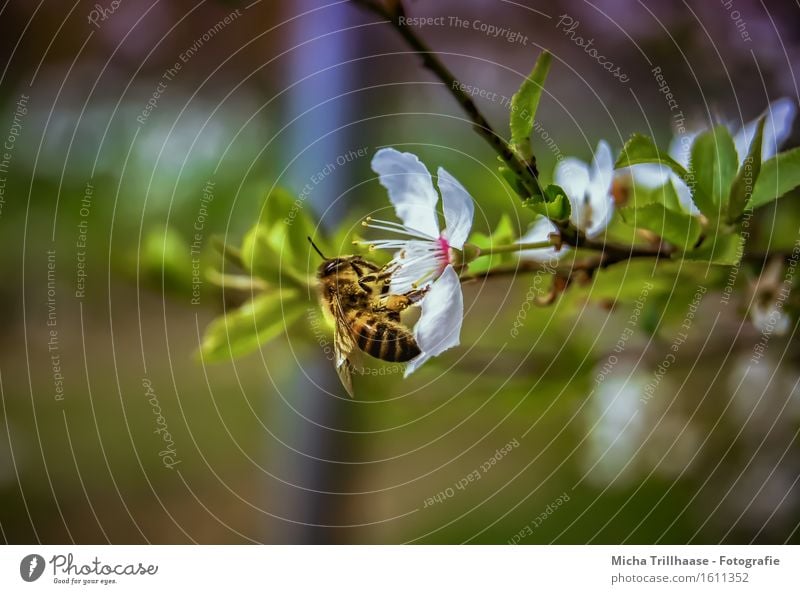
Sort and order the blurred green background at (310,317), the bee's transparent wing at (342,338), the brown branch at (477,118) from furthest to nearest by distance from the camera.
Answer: the blurred green background at (310,317)
the bee's transparent wing at (342,338)
the brown branch at (477,118)

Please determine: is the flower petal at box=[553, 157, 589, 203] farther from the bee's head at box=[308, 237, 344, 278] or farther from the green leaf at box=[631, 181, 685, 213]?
the bee's head at box=[308, 237, 344, 278]

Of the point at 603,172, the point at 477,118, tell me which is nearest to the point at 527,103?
the point at 477,118

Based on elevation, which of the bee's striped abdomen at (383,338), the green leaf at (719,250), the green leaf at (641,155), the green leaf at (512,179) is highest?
the green leaf at (641,155)

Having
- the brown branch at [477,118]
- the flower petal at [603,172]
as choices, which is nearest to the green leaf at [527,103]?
the brown branch at [477,118]

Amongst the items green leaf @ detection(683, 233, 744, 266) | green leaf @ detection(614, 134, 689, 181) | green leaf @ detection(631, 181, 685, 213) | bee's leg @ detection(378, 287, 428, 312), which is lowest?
bee's leg @ detection(378, 287, 428, 312)

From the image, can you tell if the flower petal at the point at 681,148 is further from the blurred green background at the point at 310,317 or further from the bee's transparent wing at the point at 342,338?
the bee's transparent wing at the point at 342,338

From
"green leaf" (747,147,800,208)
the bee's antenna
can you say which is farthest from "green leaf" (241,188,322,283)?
"green leaf" (747,147,800,208)

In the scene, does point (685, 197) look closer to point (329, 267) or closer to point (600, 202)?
point (600, 202)
